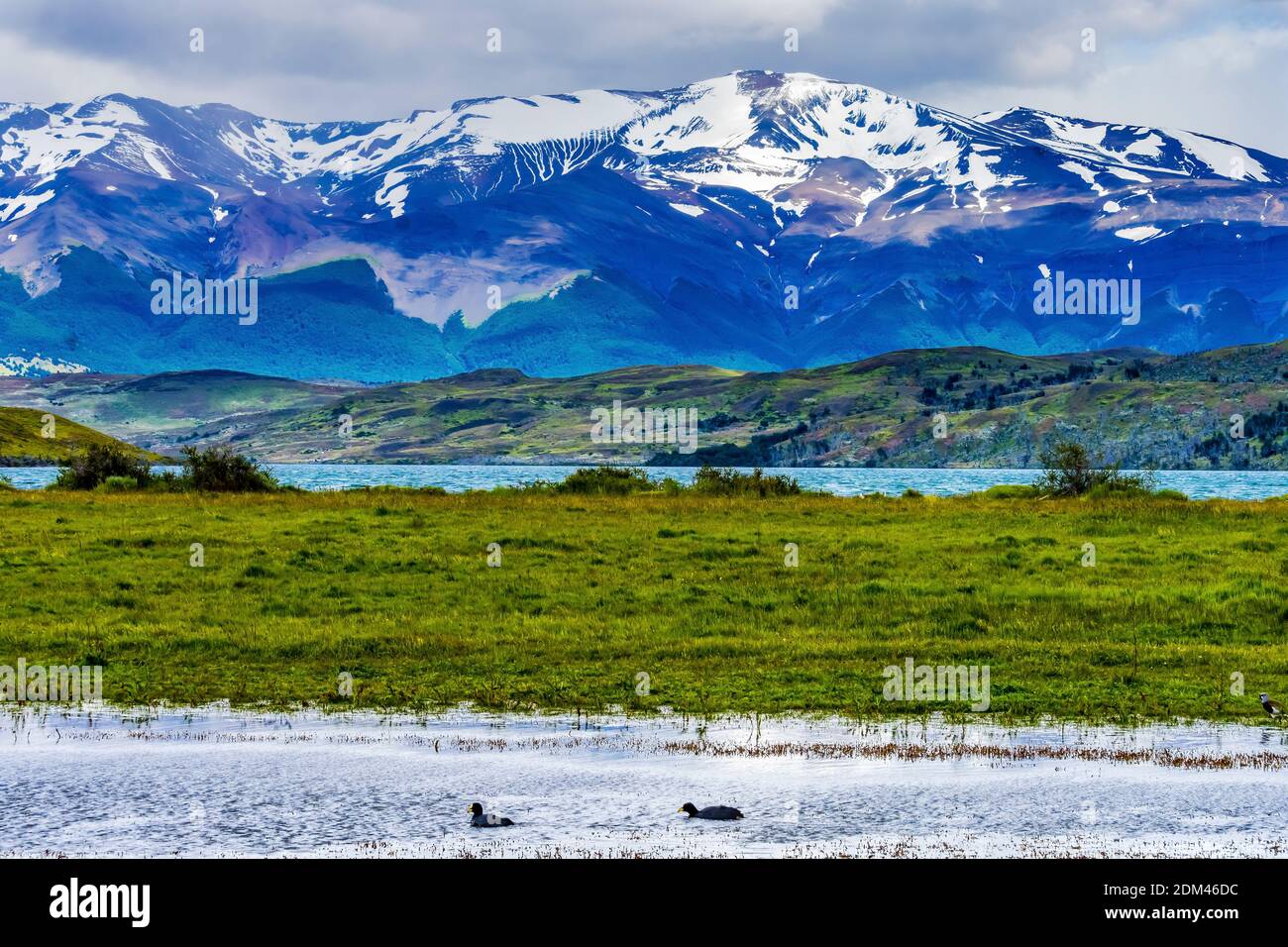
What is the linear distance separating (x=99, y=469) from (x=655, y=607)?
53.9 m

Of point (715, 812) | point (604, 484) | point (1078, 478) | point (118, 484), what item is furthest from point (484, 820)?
point (118, 484)

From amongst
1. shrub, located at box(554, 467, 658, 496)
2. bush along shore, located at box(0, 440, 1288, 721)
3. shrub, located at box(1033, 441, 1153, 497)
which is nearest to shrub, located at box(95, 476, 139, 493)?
bush along shore, located at box(0, 440, 1288, 721)

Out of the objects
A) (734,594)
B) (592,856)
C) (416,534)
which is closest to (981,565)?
(734,594)

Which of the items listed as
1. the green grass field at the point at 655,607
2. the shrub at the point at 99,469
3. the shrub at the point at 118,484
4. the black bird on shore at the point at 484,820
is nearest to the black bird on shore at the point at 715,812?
the black bird on shore at the point at 484,820

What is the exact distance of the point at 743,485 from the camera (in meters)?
79.4

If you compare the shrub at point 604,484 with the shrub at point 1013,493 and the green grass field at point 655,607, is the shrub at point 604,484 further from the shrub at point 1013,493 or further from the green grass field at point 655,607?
the shrub at point 1013,493

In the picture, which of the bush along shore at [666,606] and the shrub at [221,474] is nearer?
the bush along shore at [666,606]

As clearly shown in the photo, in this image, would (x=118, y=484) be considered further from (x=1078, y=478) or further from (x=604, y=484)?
(x=1078, y=478)

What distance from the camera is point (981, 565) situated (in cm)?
4822

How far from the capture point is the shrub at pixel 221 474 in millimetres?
80125

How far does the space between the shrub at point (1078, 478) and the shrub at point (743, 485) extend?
13.4 metres

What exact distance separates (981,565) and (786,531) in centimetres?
996

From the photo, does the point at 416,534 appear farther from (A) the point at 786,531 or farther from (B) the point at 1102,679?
(B) the point at 1102,679

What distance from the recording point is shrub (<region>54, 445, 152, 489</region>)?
3307 inches
